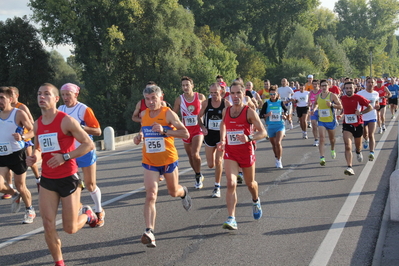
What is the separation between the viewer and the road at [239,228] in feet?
17.7

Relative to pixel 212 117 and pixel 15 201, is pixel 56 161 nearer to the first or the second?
pixel 15 201

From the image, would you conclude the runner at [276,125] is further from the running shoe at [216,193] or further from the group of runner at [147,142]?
the running shoe at [216,193]

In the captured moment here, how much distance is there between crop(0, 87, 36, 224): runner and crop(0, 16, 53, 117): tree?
37.6 meters

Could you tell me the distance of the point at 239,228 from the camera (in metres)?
6.48

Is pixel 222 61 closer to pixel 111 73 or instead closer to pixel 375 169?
pixel 111 73

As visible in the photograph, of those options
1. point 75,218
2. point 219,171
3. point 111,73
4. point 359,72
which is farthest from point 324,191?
point 359,72

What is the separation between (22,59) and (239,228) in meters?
41.4

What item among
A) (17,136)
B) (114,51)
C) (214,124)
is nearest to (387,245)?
(214,124)

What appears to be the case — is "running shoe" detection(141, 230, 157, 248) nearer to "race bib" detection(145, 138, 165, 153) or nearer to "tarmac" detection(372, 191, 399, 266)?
"race bib" detection(145, 138, 165, 153)

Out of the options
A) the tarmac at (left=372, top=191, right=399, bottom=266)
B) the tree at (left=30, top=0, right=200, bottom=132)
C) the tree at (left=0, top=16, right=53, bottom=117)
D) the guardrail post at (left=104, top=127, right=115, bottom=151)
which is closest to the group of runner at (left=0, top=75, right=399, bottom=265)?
the tarmac at (left=372, top=191, right=399, bottom=266)

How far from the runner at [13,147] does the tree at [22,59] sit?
37558 mm

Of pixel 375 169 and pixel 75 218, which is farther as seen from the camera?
pixel 375 169

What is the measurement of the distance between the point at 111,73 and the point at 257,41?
3332 cm

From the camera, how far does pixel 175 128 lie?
6.29 meters
